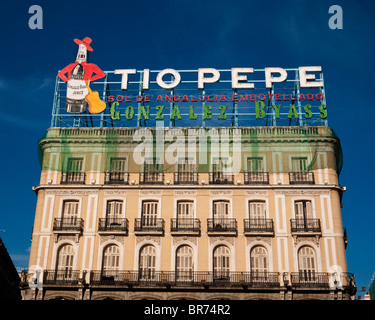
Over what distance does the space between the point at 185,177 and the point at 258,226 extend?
23.9 ft

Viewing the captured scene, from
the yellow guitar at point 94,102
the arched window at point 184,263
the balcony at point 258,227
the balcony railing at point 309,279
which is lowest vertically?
the balcony railing at point 309,279

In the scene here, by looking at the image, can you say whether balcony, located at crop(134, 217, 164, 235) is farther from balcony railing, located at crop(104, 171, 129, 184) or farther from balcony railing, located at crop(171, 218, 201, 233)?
balcony railing, located at crop(104, 171, 129, 184)

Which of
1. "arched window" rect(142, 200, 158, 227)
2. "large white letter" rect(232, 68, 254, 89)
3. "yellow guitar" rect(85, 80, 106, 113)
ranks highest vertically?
"large white letter" rect(232, 68, 254, 89)

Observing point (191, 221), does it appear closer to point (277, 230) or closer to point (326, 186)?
point (277, 230)

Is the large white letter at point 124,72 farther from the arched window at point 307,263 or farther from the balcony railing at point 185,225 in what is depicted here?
the arched window at point 307,263

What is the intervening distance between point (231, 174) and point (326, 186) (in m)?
7.75

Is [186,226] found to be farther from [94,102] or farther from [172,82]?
[94,102]

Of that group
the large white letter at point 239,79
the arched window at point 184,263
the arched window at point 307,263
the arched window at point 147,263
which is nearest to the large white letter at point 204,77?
the large white letter at point 239,79

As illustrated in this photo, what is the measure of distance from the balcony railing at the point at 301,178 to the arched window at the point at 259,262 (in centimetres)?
627

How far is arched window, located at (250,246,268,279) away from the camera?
39.3 meters

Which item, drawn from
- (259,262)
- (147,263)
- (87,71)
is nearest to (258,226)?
(259,262)

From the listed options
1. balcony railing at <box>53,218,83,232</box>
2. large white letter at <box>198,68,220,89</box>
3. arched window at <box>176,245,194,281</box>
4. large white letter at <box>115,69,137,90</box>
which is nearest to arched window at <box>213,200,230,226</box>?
arched window at <box>176,245,194,281</box>

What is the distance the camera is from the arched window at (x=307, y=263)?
39.2m
